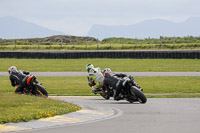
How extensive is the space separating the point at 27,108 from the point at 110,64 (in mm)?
30096

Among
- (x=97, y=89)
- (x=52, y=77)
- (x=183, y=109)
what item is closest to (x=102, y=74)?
(x=97, y=89)

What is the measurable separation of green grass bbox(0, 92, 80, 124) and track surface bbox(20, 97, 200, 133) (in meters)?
1.39

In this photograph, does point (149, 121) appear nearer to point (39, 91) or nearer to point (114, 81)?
point (114, 81)

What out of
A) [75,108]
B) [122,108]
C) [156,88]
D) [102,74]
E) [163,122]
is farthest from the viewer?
[156,88]

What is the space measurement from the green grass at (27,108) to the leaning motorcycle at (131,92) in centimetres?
267

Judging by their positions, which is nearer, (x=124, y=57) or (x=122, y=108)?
(x=122, y=108)

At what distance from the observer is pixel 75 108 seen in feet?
46.7

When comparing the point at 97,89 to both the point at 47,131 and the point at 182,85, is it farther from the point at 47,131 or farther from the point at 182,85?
the point at 47,131

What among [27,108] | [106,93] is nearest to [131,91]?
[106,93]

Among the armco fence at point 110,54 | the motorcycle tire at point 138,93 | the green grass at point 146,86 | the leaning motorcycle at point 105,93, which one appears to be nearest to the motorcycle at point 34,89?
the leaning motorcycle at point 105,93

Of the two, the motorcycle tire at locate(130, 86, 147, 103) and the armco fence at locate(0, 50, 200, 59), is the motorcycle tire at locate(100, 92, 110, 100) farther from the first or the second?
the armco fence at locate(0, 50, 200, 59)

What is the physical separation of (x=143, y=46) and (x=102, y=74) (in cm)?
4008

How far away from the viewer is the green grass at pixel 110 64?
131ft

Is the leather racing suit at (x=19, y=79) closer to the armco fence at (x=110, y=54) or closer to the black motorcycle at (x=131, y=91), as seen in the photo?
the black motorcycle at (x=131, y=91)
